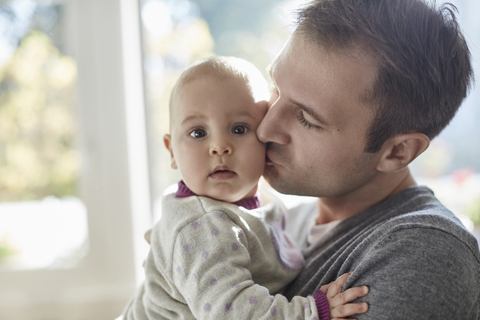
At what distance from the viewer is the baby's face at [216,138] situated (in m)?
1.04

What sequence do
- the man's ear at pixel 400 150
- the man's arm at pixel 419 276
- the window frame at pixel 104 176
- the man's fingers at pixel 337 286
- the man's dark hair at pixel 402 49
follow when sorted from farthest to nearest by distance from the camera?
1. the window frame at pixel 104 176
2. the man's ear at pixel 400 150
3. the man's dark hair at pixel 402 49
4. the man's fingers at pixel 337 286
5. the man's arm at pixel 419 276

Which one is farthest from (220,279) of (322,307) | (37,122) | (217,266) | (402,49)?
(37,122)

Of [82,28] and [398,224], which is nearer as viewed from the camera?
[398,224]

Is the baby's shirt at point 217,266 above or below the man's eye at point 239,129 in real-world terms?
below

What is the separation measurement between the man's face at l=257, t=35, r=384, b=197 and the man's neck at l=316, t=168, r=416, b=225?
3 centimetres

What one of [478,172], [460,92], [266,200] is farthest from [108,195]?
[478,172]

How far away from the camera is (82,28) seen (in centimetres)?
218

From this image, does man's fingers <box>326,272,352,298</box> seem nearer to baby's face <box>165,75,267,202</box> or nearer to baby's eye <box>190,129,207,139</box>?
baby's face <box>165,75,267,202</box>

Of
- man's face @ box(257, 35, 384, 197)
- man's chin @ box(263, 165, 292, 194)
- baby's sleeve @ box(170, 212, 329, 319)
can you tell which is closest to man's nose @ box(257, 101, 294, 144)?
man's face @ box(257, 35, 384, 197)

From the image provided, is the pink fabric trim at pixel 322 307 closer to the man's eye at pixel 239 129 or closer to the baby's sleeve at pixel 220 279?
the baby's sleeve at pixel 220 279

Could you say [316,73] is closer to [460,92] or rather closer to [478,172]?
[460,92]

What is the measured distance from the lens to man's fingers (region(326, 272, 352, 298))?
2.98 feet

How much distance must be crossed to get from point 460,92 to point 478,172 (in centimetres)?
120

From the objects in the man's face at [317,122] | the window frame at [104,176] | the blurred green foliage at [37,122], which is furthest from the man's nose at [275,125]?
the blurred green foliage at [37,122]
